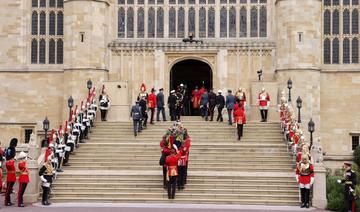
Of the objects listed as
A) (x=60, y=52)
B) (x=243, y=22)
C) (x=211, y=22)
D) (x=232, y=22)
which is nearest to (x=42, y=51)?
(x=60, y=52)

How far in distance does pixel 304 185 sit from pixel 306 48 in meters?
13.3

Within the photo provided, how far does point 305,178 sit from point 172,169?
428 cm

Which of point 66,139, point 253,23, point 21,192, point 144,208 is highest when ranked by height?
point 253,23

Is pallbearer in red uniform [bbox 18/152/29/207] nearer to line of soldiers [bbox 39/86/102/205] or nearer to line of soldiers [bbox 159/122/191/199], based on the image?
line of soldiers [bbox 39/86/102/205]

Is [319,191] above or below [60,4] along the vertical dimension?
below

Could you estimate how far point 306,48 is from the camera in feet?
110

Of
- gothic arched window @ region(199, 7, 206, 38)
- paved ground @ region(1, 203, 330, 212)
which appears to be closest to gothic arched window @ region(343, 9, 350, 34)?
gothic arched window @ region(199, 7, 206, 38)

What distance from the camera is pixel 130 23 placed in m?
36.2

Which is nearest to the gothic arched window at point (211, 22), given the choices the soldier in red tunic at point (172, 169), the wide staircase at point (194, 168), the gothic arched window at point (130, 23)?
the gothic arched window at point (130, 23)

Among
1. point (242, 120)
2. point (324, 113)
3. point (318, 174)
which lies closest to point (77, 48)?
point (242, 120)

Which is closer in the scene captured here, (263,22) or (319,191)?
(319,191)

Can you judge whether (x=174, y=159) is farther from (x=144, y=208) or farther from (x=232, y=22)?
(x=232, y=22)

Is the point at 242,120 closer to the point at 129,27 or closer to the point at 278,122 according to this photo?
the point at 278,122

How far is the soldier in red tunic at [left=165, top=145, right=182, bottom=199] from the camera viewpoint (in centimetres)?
2220
